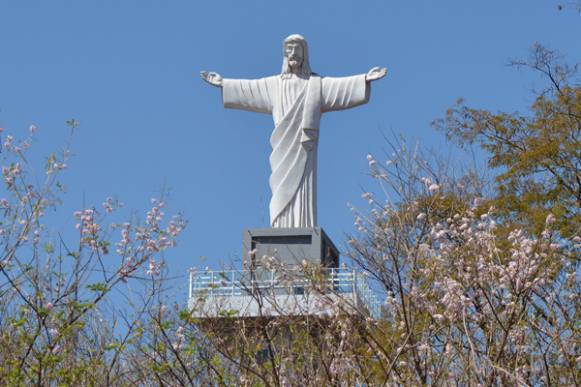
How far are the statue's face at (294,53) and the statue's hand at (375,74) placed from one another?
1.14m

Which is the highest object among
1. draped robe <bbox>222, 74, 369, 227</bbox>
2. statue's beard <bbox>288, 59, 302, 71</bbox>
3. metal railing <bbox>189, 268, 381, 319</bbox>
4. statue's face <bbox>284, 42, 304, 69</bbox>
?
statue's face <bbox>284, 42, 304, 69</bbox>

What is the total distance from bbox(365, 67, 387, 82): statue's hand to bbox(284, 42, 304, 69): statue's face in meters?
1.14

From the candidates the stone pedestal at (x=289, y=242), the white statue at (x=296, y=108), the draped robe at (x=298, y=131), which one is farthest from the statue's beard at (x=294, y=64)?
the stone pedestal at (x=289, y=242)

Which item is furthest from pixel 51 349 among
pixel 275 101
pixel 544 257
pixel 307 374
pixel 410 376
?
pixel 275 101

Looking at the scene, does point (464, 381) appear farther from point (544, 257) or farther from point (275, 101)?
point (275, 101)

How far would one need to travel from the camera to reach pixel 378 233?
12531 mm

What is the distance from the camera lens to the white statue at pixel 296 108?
19344mm

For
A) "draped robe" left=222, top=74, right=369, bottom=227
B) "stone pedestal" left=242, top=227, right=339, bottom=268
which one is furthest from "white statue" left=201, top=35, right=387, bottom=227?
"stone pedestal" left=242, top=227, right=339, bottom=268

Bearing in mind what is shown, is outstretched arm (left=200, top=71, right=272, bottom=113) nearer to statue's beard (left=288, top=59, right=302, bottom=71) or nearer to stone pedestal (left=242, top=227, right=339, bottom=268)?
statue's beard (left=288, top=59, right=302, bottom=71)

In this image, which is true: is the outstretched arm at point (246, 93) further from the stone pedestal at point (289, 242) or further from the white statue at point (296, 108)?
the stone pedestal at point (289, 242)

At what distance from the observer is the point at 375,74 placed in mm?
19531

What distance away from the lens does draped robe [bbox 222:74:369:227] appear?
19.3 metres

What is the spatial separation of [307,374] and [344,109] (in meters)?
8.35

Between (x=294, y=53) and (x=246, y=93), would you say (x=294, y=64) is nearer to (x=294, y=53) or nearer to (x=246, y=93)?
(x=294, y=53)
